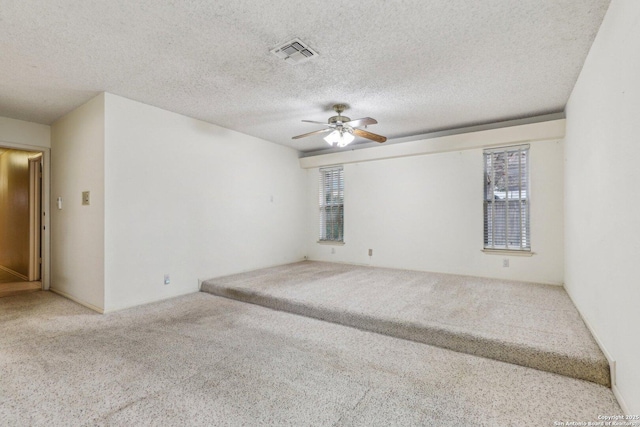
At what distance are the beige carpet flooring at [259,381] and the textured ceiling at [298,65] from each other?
258 cm

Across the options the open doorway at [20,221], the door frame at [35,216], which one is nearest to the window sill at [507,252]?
the open doorway at [20,221]

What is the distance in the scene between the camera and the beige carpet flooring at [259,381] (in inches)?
67.9

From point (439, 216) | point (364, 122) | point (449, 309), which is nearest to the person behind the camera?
point (449, 309)

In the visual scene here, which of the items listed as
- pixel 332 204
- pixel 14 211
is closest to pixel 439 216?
pixel 332 204

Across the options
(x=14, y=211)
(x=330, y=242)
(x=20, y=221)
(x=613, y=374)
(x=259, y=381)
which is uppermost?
(x=14, y=211)

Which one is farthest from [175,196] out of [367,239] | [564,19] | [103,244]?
[564,19]

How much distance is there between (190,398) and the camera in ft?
6.24

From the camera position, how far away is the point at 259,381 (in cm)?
209

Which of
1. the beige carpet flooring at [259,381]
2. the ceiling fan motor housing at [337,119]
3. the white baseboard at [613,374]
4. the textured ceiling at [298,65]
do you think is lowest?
the beige carpet flooring at [259,381]

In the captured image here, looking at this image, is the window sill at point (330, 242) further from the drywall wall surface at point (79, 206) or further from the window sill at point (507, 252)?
the drywall wall surface at point (79, 206)

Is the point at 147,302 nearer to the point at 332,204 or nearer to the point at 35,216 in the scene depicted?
the point at 35,216

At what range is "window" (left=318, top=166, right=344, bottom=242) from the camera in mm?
6352

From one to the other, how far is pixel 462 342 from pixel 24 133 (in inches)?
245

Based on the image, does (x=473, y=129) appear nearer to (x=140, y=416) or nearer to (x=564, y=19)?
(x=564, y=19)
